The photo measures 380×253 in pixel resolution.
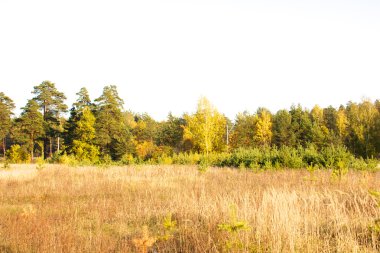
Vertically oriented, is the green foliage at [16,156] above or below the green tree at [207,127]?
below

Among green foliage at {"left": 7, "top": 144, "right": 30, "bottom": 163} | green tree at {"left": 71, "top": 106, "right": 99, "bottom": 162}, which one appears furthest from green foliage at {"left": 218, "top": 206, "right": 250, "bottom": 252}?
green foliage at {"left": 7, "top": 144, "right": 30, "bottom": 163}

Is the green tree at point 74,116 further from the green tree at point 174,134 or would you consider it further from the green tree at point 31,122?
the green tree at point 174,134

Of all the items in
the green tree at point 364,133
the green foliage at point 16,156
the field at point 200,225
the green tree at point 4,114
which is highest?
the green tree at point 4,114

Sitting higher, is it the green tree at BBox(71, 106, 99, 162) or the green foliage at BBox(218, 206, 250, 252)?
the green tree at BBox(71, 106, 99, 162)

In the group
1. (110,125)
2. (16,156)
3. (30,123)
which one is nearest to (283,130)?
Result: (110,125)

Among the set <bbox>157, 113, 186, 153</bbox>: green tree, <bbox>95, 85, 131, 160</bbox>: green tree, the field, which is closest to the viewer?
the field

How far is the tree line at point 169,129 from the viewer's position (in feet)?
107

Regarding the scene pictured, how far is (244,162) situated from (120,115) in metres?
24.0

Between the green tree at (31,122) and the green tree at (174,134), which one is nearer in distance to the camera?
the green tree at (31,122)

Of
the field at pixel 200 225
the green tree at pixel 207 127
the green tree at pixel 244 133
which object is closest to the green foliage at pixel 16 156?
the green tree at pixel 207 127

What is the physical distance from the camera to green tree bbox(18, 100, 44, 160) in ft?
129

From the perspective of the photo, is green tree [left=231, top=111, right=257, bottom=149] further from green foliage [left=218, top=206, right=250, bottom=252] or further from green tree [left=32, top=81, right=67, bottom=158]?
green foliage [left=218, top=206, right=250, bottom=252]

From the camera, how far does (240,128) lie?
4384cm

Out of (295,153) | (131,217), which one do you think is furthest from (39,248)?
(295,153)
